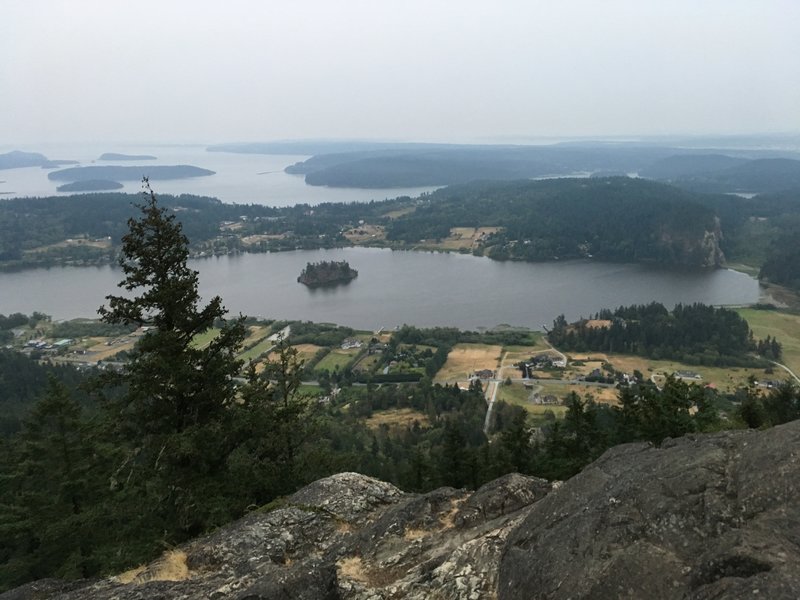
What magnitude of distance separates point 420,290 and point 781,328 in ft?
187

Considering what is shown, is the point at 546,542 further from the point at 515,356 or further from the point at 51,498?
the point at 515,356

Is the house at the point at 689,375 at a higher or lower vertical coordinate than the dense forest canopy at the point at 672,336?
lower

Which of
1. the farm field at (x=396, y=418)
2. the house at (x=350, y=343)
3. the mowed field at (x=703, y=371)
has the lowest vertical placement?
the farm field at (x=396, y=418)

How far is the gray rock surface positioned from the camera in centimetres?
461

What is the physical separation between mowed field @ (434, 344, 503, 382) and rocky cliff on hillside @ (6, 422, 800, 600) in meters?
50.7

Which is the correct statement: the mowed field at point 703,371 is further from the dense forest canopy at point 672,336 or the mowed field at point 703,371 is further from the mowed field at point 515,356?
the mowed field at point 515,356

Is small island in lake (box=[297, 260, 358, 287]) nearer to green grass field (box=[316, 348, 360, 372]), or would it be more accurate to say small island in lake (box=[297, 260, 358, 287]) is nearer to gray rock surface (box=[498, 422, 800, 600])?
green grass field (box=[316, 348, 360, 372])

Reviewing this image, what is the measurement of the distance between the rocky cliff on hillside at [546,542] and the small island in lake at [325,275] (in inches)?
4023

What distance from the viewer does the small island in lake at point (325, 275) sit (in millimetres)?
110688

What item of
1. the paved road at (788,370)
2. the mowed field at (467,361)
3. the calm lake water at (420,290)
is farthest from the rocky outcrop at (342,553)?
the calm lake water at (420,290)

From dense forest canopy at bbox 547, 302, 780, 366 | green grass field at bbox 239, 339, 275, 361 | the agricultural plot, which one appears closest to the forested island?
dense forest canopy at bbox 547, 302, 780, 366

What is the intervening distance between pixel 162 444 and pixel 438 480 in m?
15.0

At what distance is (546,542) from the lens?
19.7 ft

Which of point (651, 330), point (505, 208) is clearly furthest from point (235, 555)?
point (505, 208)
